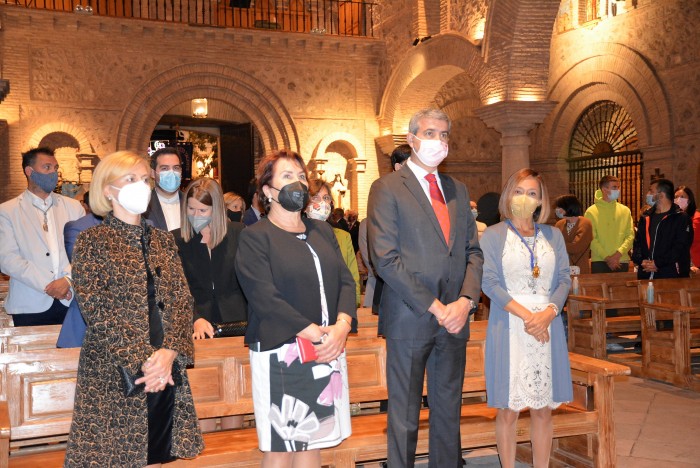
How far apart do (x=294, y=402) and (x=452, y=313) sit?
0.75 metres

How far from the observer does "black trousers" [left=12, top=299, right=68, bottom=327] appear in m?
4.84

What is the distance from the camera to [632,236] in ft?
27.4

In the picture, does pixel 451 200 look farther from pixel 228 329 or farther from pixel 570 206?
pixel 570 206

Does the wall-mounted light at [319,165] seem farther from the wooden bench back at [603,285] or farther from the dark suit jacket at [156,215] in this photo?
the dark suit jacket at [156,215]

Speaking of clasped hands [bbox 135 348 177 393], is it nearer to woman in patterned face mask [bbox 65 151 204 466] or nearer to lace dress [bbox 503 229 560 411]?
woman in patterned face mask [bbox 65 151 204 466]

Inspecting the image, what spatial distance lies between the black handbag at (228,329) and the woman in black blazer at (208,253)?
0.04 m

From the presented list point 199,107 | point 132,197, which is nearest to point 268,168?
point 132,197

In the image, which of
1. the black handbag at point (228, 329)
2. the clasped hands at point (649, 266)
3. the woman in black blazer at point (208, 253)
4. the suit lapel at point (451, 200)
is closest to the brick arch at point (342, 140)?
the clasped hands at point (649, 266)

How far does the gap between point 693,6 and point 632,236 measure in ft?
15.5

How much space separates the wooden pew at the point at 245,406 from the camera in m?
3.46

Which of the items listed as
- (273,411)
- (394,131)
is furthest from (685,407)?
(394,131)

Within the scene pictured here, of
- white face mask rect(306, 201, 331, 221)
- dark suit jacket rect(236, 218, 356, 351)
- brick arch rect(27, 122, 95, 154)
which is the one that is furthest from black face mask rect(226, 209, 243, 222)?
brick arch rect(27, 122, 95, 154)

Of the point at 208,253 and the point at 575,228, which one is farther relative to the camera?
the point at 575,228

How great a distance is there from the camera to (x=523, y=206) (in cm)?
389
